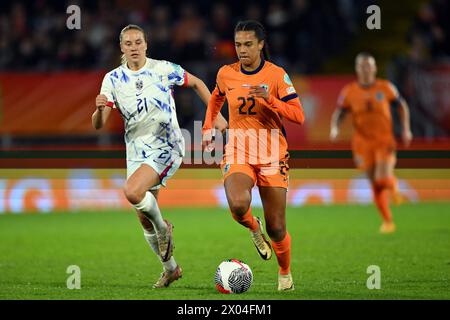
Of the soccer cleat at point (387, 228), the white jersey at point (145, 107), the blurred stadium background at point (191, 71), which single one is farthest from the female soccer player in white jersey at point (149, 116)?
the blurred stadium background at point (191, 71)

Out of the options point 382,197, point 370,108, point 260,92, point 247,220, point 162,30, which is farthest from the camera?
point 162,30

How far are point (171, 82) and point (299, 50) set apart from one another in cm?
1159

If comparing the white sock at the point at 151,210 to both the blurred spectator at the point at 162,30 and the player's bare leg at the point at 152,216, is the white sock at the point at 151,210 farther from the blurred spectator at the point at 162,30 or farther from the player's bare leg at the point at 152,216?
the blurred spectator at the point at 162,30

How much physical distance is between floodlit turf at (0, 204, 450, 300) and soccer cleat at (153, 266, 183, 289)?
147mm

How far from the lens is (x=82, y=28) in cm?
2017

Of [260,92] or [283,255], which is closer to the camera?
[260,92]

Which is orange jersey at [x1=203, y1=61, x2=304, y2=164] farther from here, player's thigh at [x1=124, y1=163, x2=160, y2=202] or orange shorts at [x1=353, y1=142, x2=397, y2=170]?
orange shorts at [x1=353, y1=142, x2=397, y2=170]

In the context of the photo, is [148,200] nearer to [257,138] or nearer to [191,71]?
[257,138]

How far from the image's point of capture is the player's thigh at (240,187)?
8.18 metres

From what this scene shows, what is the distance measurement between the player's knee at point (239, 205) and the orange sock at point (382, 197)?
18.5ft

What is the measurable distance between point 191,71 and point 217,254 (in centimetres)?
809

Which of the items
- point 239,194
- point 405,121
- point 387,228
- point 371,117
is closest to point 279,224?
point 239,194

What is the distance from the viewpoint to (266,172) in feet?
27.3
